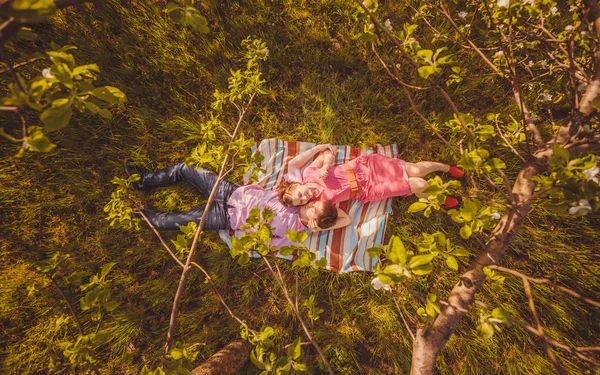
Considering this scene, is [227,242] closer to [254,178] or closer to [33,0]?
[254,178]

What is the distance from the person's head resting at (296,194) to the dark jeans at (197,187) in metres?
0.75

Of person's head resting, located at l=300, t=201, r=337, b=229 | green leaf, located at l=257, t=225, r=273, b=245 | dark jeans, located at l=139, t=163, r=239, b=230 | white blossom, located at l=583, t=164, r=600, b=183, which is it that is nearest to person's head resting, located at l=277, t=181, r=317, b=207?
person's head resting, located at l=300, t=201, r=337, b=229

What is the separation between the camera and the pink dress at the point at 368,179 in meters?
3.07

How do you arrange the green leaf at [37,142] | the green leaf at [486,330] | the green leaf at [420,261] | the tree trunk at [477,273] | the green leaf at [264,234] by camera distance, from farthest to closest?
1. the tree trunk at [477,273]
2. the green leaf at [264,234]
3. the green leaf at [486,330]
4. the green leaf at [420,261]
5. the green leaf at [37,142]

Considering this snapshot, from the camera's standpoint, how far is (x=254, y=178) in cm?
202

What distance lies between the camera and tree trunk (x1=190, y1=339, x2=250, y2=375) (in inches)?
98.0

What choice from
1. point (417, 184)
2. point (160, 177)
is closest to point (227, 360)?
point (160, 177)

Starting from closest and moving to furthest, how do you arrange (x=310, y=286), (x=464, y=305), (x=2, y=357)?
1. (x=464, y=305)
2. (x=2, y=357)
3. (x=310, y=286)

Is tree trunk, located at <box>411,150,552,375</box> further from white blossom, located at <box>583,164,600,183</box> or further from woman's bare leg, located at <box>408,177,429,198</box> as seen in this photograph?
woman's bare leg, located at <box>408,177,429,198</box>

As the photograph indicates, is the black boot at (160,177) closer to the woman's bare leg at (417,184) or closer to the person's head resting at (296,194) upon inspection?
the person's head resting at (296,194)

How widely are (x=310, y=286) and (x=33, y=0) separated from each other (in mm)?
3081

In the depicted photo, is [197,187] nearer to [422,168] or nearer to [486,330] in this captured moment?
[422,168]

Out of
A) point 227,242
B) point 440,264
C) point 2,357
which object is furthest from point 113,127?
point 440,264

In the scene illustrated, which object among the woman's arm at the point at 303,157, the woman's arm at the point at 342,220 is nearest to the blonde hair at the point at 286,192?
the woman's arm at the point at 303,157
